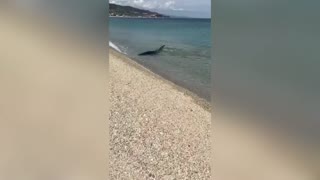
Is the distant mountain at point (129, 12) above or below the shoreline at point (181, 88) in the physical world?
above

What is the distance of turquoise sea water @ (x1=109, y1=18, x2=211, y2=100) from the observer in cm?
204

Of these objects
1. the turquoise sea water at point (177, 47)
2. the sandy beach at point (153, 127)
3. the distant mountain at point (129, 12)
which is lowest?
the sandy beach at point (153, 127)

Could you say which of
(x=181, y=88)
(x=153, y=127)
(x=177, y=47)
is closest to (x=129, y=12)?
(x=177, y=47)

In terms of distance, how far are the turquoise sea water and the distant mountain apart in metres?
0.03

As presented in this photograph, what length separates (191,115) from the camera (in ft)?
6.79

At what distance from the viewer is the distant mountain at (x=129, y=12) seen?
2010 millimetres

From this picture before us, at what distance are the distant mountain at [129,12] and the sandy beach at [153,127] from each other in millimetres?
225

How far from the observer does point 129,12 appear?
2.06 meters
